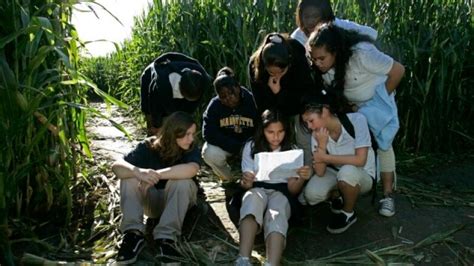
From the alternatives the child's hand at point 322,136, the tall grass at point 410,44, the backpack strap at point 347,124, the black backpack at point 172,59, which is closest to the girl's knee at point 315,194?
the child's hand at point 322,136

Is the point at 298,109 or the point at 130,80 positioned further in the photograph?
the point at 130,80

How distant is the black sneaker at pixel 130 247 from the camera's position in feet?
9.39

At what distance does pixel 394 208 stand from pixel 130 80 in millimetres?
4730

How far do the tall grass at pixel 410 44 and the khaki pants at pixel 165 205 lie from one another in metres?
1.93

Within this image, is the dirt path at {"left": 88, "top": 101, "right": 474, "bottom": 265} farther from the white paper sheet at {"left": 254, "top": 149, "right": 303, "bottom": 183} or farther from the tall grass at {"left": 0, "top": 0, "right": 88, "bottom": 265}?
the tall grass at {"left": 0, "top": 0, "right": 88, "bottom": 265}

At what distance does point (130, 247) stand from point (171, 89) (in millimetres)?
1074

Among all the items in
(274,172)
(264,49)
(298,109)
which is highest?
(264,49)

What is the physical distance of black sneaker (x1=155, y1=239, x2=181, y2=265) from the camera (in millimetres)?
2898

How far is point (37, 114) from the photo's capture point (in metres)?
2.88

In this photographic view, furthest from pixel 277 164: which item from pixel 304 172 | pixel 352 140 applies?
pixel 352 140

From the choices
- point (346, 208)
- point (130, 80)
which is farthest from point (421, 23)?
point (130, 80)

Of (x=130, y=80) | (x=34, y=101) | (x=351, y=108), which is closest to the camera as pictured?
(x=34, y=101)

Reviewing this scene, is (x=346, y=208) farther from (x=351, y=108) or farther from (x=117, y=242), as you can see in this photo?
(x=117, y=242)

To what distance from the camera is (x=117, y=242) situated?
3121 mm
